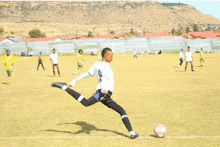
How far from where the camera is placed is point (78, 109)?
39.0 feet

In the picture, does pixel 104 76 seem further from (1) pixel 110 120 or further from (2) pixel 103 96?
(1) pixel 110 120

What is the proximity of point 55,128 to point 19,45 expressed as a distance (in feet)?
216

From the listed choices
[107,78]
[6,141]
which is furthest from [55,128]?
[107,78]

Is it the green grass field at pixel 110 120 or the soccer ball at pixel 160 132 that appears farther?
the soccer ball at pixel 160 132

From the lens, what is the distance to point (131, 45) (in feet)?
227

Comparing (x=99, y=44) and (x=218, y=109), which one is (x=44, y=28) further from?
(x=218, y=109)

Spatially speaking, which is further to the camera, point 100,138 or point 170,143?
point 100,138

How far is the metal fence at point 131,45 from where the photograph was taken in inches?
2662

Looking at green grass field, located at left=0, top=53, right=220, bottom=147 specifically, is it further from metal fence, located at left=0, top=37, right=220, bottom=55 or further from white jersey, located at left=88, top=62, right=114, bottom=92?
metal fence, located at left=0, top=37, right=220, bottom=55

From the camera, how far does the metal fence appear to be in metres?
67.6

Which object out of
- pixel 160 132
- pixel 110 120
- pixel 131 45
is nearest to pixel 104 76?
pixel 160 132

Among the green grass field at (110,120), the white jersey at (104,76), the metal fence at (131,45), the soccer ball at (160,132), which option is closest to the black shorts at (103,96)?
the white jersey at (104,76)

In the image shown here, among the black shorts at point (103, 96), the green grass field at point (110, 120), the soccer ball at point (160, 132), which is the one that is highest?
the black shorts at point (103, 96)

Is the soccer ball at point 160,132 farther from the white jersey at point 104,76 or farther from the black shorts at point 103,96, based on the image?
the white jersey at point 104,76
